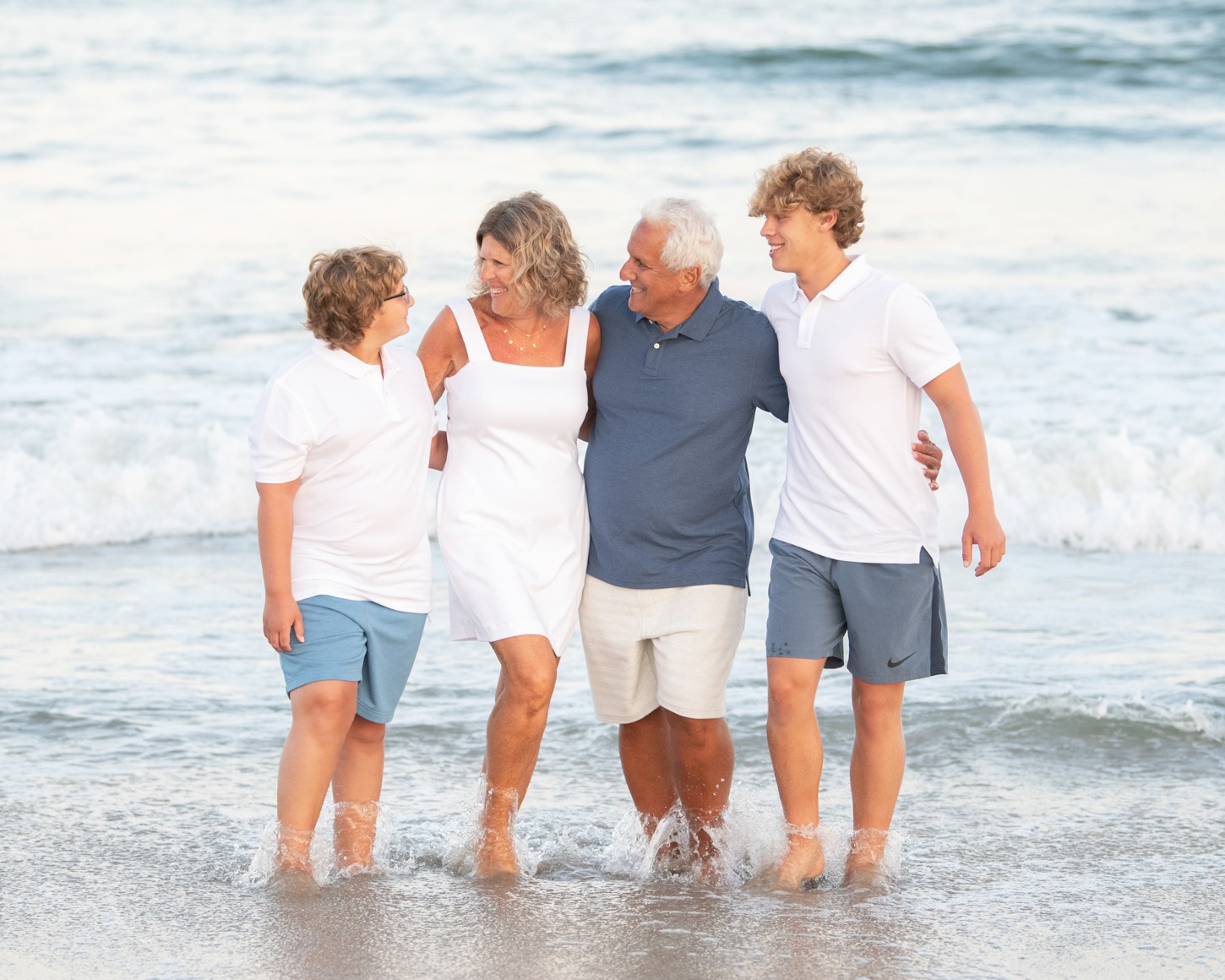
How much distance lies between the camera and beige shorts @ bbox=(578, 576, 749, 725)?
3.79 meters

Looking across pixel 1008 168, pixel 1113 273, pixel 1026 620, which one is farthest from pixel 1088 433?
pixel 1008 168

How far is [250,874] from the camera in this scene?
3629 millimetres

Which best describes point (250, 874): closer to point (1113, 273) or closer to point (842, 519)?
point (842, 519)

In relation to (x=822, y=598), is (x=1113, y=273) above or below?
above

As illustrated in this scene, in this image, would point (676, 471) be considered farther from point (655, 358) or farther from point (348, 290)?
point (348, 290)

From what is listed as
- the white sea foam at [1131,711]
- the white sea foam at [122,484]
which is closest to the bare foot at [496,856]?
the white sea foam at [1131,711]

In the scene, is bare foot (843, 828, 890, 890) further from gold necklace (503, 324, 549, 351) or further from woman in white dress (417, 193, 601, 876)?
gold necklace (503, 324, 549, 351)

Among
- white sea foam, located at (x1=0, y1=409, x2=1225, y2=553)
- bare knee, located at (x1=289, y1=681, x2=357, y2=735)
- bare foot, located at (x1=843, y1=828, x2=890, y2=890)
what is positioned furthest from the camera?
white sea foam, located at (x1=0, y1=409, x2=1225, y2=553)

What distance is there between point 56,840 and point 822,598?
2096 mm

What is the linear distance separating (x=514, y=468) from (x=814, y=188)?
0.98 metres

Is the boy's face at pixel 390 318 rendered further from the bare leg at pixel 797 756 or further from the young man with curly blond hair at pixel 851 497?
the bare leg at pixel 797 756

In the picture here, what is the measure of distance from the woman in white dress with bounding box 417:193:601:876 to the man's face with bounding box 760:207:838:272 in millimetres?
478

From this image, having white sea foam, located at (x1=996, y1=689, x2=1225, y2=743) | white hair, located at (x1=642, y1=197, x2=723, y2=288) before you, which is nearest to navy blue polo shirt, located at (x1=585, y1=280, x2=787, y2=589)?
white hair, located at (x1=642, y1=197, x2=723, y2=288)

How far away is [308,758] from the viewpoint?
3.47 m
